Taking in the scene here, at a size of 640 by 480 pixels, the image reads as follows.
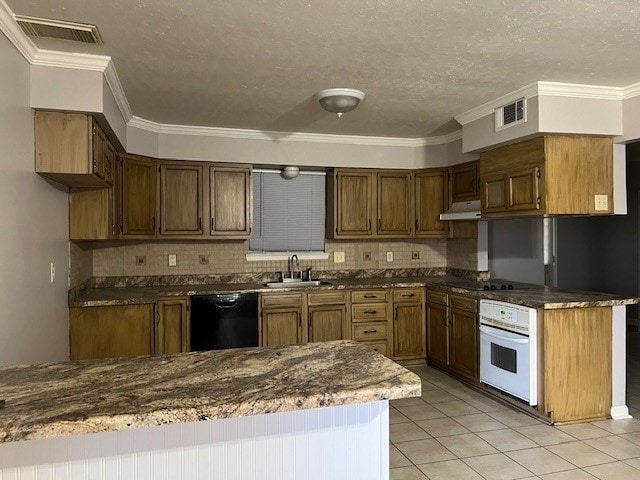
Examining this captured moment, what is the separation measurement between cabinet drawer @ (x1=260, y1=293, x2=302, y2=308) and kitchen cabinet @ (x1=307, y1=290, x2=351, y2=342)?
11 cm

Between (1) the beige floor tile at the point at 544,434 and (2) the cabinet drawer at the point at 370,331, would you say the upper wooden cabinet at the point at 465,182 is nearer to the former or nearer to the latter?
(2) the cabinet drawer at the point at 370,331

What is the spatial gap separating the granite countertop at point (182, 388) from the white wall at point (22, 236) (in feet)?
2.72

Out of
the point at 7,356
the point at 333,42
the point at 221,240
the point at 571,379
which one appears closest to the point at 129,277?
the point at 221,240

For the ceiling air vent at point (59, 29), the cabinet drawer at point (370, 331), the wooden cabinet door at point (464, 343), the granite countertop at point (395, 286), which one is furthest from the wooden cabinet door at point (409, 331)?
the ceiling air vent at point (59, 29)

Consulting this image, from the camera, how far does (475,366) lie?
4.21 meters

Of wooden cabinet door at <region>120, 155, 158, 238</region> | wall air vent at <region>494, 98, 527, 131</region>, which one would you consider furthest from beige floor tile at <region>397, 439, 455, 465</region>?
wooden cabinet door at <region>120, 155, 158, 238</region>

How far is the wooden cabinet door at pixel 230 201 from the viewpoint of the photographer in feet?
15.6

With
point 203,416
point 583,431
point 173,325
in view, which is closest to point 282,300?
point 173,325

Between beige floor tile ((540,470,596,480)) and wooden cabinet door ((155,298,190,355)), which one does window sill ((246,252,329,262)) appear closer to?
wooden cabinet door ((155,298,190,355))

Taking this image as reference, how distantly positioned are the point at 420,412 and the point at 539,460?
0.98 meters

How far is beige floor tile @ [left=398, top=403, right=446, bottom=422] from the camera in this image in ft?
11.9

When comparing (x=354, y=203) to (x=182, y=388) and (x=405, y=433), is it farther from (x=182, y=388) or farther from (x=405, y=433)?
(x=182, y=388)

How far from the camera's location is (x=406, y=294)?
5043 millimetres

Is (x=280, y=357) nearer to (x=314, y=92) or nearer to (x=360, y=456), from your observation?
(x=360, y=456)
